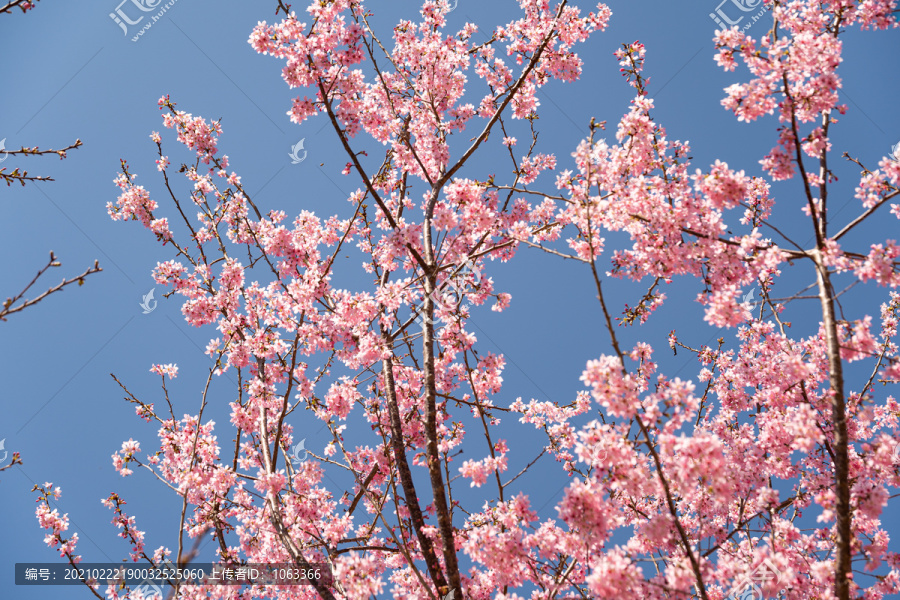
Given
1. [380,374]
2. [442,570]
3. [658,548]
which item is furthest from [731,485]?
[380,374]

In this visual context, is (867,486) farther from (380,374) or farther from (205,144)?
(205,144)

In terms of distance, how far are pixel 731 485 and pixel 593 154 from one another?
3246 millimetres

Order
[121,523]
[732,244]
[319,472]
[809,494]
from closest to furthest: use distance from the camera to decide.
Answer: [732,244]
[809,494]
[319,472]
[121,523]

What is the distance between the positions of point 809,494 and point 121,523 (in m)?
8.27

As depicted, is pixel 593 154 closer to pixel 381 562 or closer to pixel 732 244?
pixel 732 244

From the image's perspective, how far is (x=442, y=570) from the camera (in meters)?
4.87

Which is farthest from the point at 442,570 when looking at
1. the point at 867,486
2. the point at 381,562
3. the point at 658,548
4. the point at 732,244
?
the point at 732,244

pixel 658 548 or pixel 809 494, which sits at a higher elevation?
→ pixel 809 494

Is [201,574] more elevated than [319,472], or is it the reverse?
[319,472]

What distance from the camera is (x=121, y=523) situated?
22.7ft

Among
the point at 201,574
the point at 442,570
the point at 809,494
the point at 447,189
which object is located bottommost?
the point at 201,574

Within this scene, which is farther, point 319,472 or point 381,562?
point 319,472

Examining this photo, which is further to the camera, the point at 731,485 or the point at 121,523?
the point at 121,523

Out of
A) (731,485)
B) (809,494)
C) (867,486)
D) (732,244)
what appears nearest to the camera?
(867,486)
